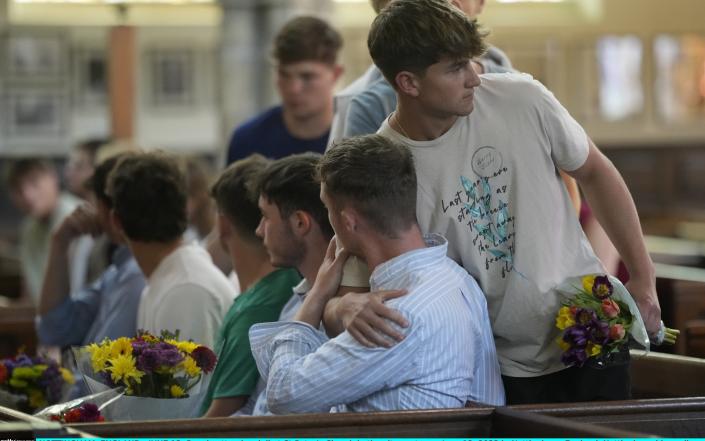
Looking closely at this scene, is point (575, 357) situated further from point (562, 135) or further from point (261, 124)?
point (261, 124)

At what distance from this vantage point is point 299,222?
130 inches

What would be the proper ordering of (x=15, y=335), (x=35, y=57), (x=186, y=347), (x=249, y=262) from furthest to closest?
(x=35, y=57), (x=15, y=335), (x=249, y=262), (x=186, y=347)

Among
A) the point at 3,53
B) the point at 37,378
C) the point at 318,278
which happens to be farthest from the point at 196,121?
the point at 318,278

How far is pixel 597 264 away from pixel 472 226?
303 millimetres

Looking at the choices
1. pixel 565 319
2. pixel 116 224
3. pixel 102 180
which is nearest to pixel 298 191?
pixel 565 319

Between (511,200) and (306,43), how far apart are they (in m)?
2.06

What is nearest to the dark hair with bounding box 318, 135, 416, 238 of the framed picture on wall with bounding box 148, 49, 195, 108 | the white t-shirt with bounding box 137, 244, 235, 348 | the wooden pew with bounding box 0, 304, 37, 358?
the white t-shirt with bounding box 137, 244, 235, 348

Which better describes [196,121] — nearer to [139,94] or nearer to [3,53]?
[139,94]

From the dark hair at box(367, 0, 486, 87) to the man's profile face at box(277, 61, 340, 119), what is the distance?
1924mm

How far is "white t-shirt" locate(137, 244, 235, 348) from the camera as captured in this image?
398cm

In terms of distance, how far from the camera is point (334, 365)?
9.04 ft

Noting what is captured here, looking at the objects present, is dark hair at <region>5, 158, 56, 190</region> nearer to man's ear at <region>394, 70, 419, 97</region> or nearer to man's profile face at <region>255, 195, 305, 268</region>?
man's profile face at <region>255, 195, 305, 268</region>

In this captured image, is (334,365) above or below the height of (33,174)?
above

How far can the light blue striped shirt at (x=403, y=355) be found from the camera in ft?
9.04
